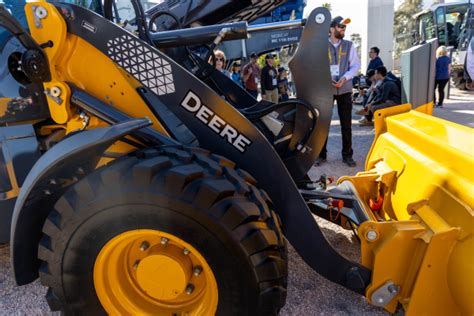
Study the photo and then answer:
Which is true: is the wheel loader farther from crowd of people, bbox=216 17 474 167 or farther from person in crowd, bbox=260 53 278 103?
person in crowd, bbox=260 53 278 103

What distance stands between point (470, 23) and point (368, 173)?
1596 centimetres

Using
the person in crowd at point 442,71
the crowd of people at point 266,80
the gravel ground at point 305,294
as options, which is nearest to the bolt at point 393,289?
the gravel ground at point 305,294

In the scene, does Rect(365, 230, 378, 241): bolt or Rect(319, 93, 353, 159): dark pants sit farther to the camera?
Rect(319, 93, 353, 159): dark pants

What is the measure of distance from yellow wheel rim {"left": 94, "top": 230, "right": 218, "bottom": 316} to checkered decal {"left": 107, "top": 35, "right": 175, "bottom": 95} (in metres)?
0.83

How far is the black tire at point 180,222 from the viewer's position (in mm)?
1565

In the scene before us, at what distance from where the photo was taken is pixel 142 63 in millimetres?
1934

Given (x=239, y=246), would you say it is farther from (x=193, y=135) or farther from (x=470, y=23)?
(x=470, y=23)

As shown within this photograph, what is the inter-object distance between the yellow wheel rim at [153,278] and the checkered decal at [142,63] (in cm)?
83

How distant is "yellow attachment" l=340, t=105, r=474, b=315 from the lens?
5.38 feet

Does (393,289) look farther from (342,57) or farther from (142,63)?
(342,57)

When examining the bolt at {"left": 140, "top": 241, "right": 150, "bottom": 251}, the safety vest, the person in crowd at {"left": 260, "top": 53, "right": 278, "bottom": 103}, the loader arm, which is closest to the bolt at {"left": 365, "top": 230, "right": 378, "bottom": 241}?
the loader arm

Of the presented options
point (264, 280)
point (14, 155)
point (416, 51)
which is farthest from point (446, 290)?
point (14, 155)

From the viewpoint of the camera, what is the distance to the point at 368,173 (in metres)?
2.84

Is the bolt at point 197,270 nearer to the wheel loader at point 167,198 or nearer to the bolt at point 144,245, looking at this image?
the wheel loader at point 167,198
